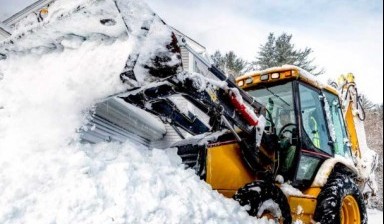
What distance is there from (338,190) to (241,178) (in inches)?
40.1

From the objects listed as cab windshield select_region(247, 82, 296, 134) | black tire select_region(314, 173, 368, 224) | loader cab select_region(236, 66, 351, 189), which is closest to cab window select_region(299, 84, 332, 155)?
loader cab select_region(236, 66, 351, 189)

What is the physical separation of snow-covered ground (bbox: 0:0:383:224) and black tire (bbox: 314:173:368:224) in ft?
2.85

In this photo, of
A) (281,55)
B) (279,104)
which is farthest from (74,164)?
(281,55)

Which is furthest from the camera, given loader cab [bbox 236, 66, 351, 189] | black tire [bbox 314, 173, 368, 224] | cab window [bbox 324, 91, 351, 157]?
cab window [bbox 324, 91, 351, 157]

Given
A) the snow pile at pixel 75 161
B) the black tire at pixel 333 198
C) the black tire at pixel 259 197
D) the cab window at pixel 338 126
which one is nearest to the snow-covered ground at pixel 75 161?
the snow pile at pixel 75 161

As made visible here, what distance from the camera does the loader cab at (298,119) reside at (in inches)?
168

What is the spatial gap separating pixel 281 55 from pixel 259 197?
80.6 feet

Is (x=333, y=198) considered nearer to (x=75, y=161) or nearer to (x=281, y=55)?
(x=75, y=161)

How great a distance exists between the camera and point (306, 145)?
14.2ft

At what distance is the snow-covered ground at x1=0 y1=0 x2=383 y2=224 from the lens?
2.44m

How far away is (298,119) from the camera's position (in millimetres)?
4324

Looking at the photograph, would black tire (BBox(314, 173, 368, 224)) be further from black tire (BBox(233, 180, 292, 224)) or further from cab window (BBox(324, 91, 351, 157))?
cab window (BBox(324, 91, 351, 157))

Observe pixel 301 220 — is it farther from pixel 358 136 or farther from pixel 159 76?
pixel 358 136

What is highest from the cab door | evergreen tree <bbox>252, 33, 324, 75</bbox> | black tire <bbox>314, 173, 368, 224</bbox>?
evergreen tree <bbox>252, 33, 324, 75</bbox>
